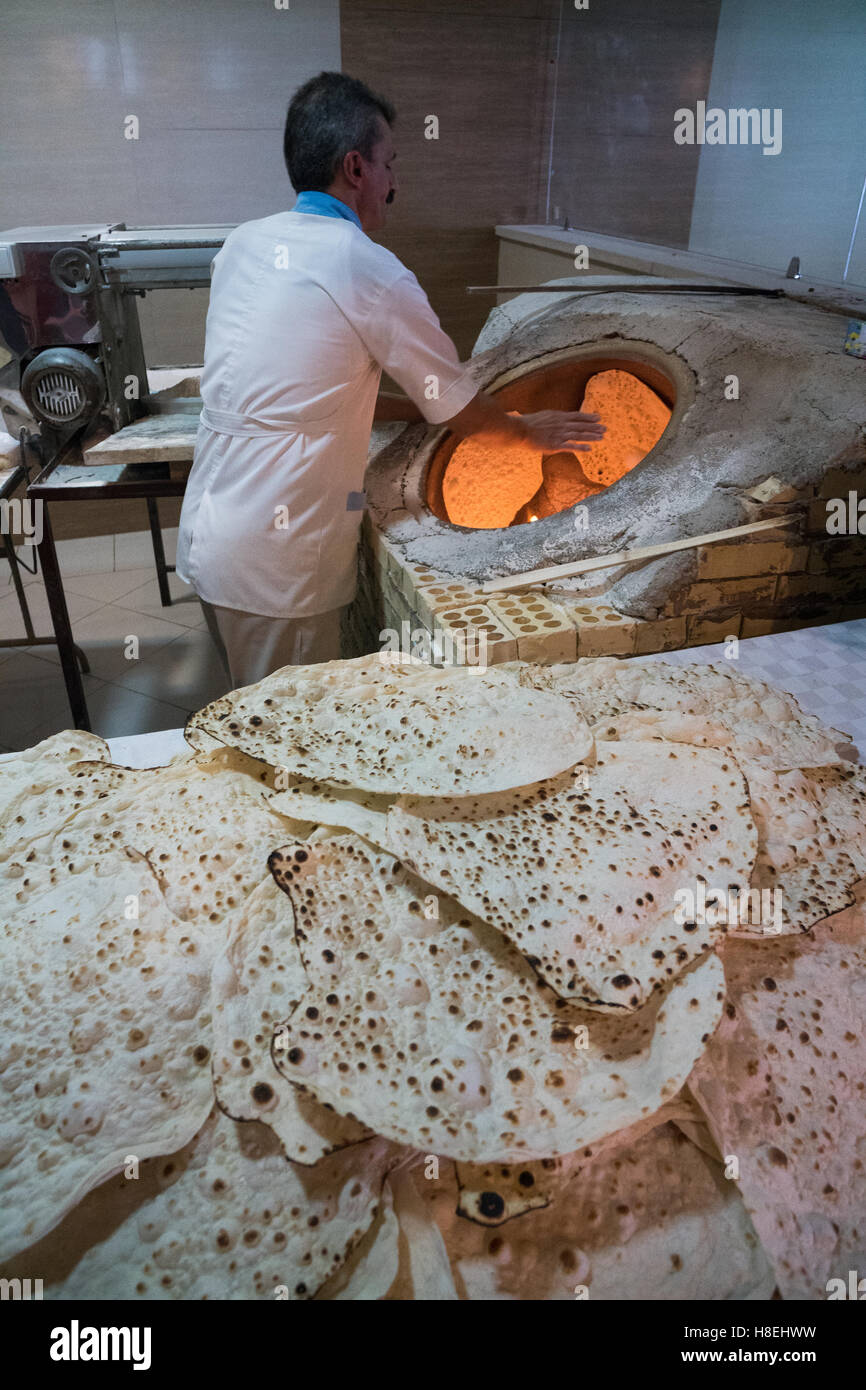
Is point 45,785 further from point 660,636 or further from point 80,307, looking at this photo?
point 80,307

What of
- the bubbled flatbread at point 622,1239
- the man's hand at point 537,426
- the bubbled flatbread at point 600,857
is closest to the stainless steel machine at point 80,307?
the man's hand at point 537,426

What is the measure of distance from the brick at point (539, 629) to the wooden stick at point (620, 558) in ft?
0.26

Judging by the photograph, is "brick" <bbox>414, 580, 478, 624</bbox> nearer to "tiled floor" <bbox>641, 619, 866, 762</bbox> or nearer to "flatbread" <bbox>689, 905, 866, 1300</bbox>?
"tiled floor" <bbox>641, 619, 866, 762</bbox>

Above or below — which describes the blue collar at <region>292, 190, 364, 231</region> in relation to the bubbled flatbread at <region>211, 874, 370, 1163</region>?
above

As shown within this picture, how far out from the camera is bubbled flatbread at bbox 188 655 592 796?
1193mm

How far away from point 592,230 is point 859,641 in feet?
12.4

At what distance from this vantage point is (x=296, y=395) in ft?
7.46

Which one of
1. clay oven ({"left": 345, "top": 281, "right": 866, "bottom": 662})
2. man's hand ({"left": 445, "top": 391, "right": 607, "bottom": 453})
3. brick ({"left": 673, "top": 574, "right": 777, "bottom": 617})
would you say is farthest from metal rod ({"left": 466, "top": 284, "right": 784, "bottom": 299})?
brick ({"left": 673, "top": 574, "right": 777, "bottom": 617})

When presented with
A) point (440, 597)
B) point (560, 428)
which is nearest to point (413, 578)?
point (440, 597)

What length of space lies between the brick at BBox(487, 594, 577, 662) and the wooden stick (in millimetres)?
81

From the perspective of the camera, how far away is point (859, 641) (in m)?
2.08

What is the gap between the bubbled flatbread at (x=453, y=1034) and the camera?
83 cm

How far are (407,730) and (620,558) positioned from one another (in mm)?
1136

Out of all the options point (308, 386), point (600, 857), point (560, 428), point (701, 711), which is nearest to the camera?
point (600, 857)
